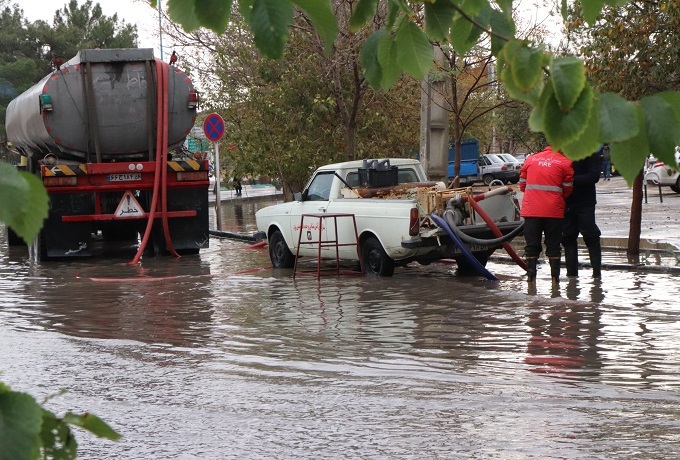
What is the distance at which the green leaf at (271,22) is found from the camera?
8.76 feet

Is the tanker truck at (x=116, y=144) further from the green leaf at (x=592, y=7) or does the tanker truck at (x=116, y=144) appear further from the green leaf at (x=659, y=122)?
the green leaf at (x=659, y=122)

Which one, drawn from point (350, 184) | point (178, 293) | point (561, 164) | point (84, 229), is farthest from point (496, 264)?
point (84, 229)

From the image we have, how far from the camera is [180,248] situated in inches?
817

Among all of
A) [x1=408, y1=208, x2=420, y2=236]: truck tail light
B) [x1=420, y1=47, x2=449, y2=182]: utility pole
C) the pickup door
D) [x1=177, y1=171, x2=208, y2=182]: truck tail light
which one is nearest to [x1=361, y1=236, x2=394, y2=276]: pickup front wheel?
the pickup door

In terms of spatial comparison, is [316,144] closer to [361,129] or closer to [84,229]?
[361,129]

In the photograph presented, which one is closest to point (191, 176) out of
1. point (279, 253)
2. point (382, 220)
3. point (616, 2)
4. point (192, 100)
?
point (192, 100)

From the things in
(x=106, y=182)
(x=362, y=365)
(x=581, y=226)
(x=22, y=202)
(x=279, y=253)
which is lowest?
(x=362, y=365)

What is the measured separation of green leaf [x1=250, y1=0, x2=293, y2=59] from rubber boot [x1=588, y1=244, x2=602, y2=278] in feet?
39.6

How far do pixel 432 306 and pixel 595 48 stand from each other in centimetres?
630

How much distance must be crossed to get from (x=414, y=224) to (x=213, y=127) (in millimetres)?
11921

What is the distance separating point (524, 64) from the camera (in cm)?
250

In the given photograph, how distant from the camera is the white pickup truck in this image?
1480cm

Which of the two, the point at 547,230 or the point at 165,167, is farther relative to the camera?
the point at 165,167

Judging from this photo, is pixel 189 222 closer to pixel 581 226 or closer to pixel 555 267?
pixel 581 226
